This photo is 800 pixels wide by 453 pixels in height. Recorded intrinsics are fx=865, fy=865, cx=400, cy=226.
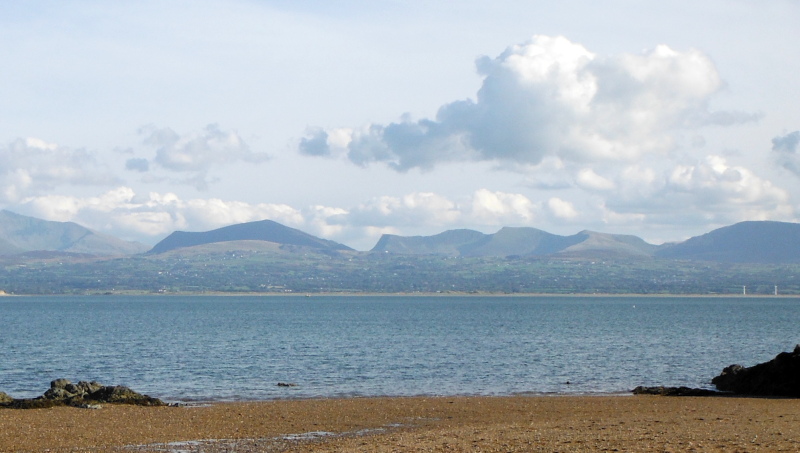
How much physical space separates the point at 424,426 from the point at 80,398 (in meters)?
16.5

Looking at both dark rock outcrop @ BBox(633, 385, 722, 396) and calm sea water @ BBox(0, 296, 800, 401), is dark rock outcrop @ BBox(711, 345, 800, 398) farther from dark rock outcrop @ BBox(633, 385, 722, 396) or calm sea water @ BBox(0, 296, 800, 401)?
calm sea water @ BBox(0, 296, 800, 401)

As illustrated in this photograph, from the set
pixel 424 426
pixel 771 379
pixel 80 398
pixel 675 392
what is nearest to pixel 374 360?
pixel 675 392

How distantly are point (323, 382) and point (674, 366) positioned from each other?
26.0 meters

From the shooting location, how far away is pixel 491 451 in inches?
945

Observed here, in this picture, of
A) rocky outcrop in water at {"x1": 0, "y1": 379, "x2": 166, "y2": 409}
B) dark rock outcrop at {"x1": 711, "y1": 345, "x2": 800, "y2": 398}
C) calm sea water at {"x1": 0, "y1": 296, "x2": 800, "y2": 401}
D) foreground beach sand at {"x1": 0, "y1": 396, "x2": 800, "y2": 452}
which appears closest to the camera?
foreground beach sand at {"x1": 0, "y1": 396, "x2": 800, "y2": 452}

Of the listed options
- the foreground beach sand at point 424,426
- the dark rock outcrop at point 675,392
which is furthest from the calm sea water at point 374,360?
the foreground beach sand at point 424,426

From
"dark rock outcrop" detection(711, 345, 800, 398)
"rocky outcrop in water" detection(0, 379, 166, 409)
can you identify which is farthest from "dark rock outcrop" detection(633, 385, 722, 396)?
"rocky outcrop in water" detection(0, 379, 166, 409)

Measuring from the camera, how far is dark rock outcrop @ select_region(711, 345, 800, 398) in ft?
138

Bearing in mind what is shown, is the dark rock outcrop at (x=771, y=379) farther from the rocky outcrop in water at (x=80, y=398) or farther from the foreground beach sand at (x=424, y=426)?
the rocky outcrop in water at (x=80, y=398)

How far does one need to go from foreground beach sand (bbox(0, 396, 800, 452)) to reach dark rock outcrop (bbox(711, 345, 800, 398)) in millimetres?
2911

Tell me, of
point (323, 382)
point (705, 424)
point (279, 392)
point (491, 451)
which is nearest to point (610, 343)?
point (323, 382)

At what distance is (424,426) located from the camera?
3175cm

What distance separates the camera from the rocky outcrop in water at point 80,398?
121ft

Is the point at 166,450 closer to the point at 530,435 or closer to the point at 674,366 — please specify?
the point at 530,435
